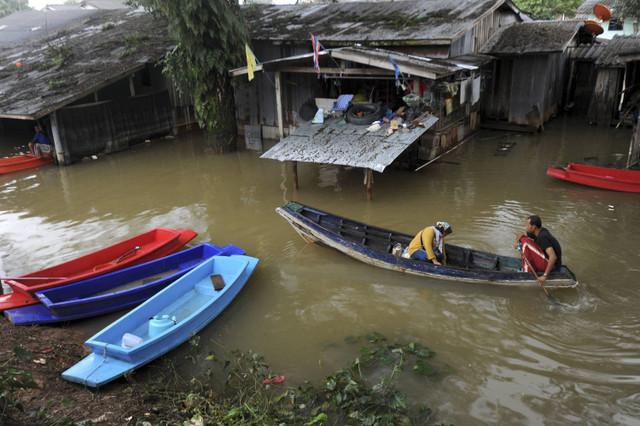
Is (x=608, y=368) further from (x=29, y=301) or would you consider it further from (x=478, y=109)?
(x=478, y=109)

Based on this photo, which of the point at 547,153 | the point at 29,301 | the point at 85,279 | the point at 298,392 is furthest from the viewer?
the point at 547,153

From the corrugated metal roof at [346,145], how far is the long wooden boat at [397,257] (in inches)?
77.4

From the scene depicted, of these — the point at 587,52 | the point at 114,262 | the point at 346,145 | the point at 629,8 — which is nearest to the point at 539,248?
the point at 346,145

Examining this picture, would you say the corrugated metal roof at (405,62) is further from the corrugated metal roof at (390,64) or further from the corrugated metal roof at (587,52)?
the corrugated metal roof at (587,52)

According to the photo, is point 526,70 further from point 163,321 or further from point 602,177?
point 163,321

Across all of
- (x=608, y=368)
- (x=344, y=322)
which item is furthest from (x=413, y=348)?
(x=608, y=368)

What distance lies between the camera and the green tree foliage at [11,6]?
38.1m

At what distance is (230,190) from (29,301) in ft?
22.7

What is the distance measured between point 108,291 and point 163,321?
2048mm

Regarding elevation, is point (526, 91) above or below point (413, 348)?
above

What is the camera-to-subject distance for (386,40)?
15039 mm

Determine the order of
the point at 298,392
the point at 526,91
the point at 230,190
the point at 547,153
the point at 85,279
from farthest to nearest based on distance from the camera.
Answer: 1. the point at 526,91
2. the point at 547,153
3. the point at 230,190
4. the point at 85,279
5. the point at 298,392

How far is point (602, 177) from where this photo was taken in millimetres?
12484

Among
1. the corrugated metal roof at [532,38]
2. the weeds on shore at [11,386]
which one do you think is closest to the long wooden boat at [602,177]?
the corrugated metal roof at [532,38]
